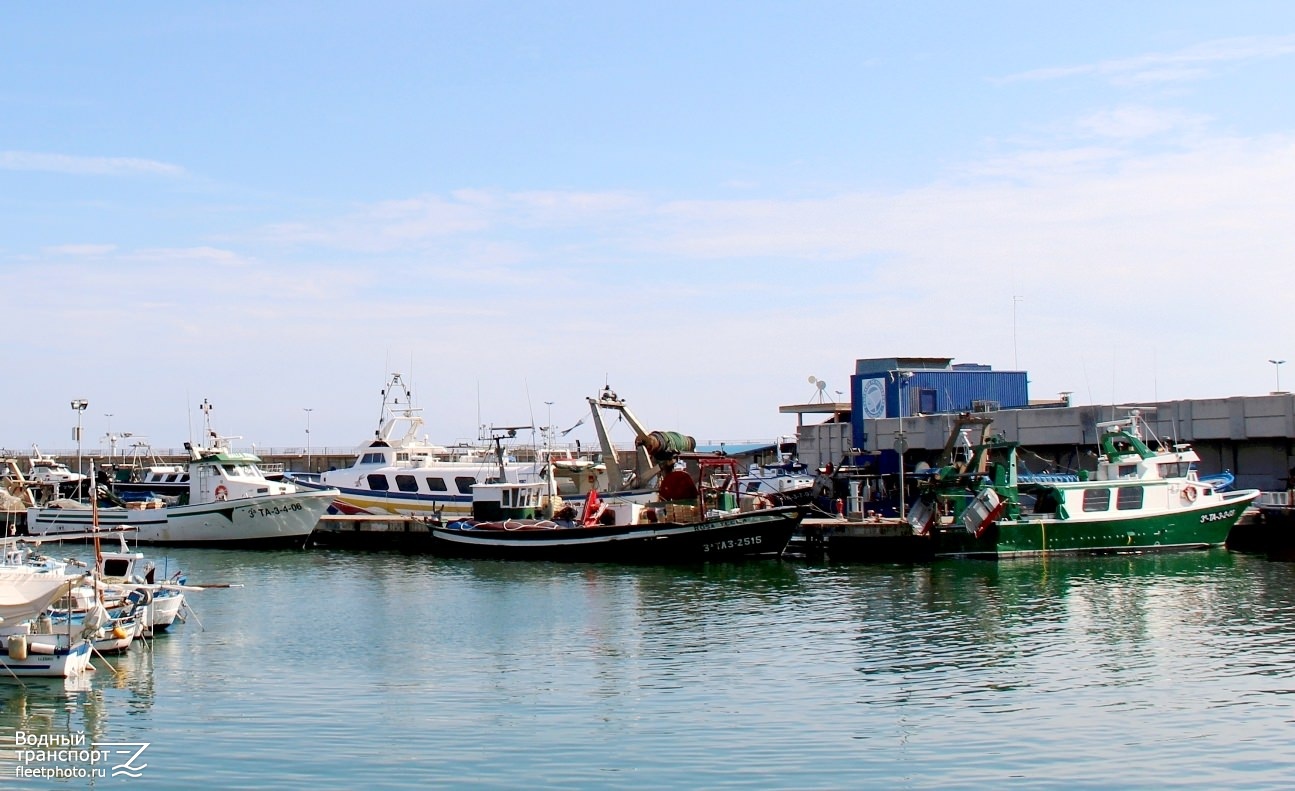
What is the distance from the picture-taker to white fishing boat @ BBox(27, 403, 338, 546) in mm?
50531

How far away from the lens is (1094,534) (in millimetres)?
40688

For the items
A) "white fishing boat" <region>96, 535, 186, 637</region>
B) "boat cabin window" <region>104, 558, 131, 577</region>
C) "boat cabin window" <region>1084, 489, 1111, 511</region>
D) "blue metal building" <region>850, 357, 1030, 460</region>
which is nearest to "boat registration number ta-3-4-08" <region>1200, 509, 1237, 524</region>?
"boat cabin window" <region>1084, 489, 1111, 511</region>

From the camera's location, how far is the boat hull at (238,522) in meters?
50.5

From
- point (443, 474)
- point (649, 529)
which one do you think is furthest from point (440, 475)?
Answer: point (649, 529)

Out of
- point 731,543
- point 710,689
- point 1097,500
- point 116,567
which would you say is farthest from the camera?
point 1097,500

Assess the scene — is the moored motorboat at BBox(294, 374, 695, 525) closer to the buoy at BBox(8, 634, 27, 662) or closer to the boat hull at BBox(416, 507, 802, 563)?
the boat hull at BBox(416, 507, 802, 563)

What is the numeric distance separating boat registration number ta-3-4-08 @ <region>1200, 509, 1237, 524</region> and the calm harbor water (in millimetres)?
6821

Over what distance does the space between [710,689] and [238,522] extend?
33.4 metres

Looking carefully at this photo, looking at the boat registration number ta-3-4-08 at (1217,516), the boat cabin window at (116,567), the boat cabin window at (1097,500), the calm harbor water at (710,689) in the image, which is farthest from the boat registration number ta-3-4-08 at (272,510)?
the boat registration number ta-3-4-08 at (1217,516)

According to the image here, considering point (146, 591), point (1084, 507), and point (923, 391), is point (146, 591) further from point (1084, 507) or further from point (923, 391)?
point (923, 391)

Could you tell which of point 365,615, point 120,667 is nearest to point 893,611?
point 365,615

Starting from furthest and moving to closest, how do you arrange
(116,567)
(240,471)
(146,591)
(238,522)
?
(240,471) → (238,522) → (116,567) → (146,591)

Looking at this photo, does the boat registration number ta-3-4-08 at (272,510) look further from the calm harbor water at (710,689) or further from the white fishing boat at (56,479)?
the white fishing boat at (56,479)

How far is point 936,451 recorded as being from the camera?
57.6 metres
